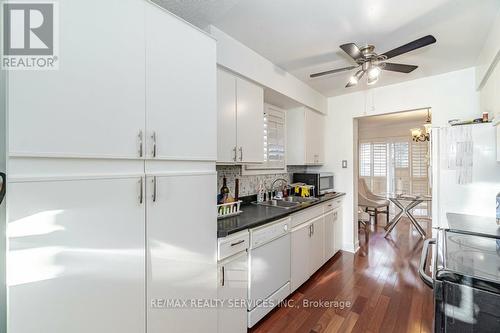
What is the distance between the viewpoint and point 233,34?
6.29 ft

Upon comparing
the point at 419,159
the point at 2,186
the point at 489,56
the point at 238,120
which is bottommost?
the point at 2,186

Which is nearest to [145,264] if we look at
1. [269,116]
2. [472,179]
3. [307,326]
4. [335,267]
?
[307,326]

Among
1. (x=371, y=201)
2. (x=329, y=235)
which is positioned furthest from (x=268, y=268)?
(x=371, y=201)

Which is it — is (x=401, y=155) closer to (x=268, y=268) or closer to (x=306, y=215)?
(x=306, y=215)

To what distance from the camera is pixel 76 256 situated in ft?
2.93

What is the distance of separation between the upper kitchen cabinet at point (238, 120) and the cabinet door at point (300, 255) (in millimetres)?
A: 889

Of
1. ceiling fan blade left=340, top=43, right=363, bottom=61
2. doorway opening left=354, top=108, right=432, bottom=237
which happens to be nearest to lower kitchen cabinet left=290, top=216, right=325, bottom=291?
ceiling fan blade left=340, top=43, right=363, bottom=61

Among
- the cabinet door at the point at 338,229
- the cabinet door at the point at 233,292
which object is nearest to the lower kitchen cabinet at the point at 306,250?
the cabinet door at the point at 338,229

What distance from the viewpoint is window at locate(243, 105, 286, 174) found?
2.87m

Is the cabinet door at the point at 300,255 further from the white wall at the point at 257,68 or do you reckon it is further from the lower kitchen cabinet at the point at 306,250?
the white wall at the point at 257,68

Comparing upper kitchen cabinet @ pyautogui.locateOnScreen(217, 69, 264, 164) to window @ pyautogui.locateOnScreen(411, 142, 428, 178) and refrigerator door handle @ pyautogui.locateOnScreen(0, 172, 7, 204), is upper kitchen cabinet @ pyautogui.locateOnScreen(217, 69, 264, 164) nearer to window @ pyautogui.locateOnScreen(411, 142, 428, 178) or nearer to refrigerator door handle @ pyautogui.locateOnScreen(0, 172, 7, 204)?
refrigerator door handle @ pyautogui.locateOnScreen(0, 172, 7, 204)

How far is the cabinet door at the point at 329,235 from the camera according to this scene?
2.94m

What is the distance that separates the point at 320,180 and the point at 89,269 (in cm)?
283

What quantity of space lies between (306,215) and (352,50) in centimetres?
163
